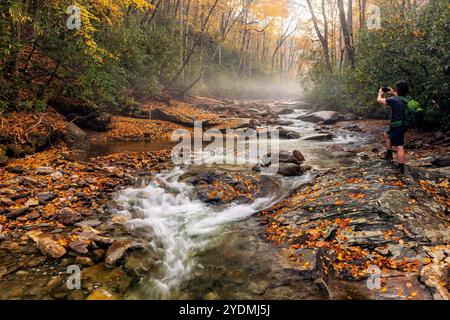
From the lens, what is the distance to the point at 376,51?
36.3 ft

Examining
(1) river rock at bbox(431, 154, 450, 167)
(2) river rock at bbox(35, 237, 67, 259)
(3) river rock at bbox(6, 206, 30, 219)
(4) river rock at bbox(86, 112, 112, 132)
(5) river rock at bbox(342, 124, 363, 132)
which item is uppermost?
(4) river rock at bbox(86, 112, 112, 132)

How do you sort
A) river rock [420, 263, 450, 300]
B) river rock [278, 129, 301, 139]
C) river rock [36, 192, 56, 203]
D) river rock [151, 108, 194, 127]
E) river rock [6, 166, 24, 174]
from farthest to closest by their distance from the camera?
river rock [151, 108, 194, 127] < river rock [278, 129, 301, 139] < river rock [6, 166, 24, 174] < river rock [36, 192, 56, 203] < river rock [420, 263, 450, 300]

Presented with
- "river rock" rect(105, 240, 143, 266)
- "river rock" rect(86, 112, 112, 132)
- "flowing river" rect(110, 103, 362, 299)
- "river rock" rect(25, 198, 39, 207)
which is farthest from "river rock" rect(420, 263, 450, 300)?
"river rock" rect(86, 112, 112, 132)

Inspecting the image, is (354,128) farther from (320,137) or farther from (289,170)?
(289,170)

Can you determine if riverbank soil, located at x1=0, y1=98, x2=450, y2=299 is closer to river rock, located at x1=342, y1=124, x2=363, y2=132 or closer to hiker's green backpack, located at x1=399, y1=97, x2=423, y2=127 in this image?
hiker's green backpack, located at x1=399, y1=97, x2=423, y2=127

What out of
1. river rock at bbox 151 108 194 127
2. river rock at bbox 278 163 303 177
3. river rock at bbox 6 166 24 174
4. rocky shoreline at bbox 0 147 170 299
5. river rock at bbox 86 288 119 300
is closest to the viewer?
river rock at bbox 86 288 119 300

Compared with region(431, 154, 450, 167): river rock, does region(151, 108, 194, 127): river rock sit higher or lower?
higher

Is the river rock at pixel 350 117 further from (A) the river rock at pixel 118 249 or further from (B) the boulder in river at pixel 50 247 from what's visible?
(B) the boulder in river at pixel 50 247

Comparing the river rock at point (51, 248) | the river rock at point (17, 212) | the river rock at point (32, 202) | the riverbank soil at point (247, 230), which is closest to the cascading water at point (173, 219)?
the riverbank soil at point (247, 230)

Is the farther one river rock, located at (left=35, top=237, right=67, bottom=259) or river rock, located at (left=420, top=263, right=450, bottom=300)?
river rock, located at (left=35, top=237, right=67, bottom=259)

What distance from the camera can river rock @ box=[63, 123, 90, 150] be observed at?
29.7ft

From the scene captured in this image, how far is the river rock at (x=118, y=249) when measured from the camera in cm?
384

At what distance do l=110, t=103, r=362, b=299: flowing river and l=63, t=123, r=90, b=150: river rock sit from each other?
3.56m

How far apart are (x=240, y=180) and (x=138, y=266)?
3567mm
